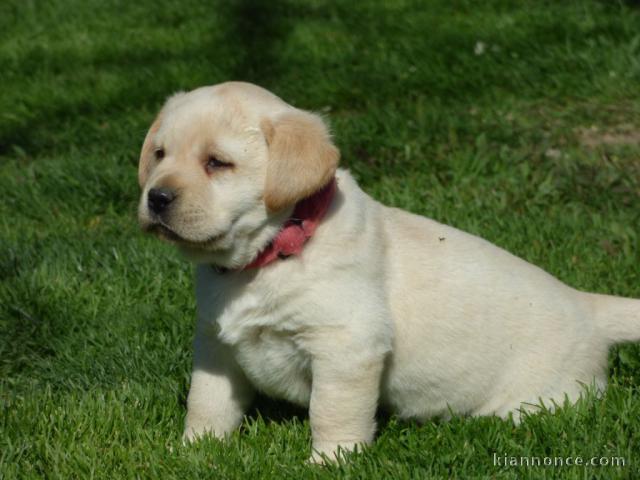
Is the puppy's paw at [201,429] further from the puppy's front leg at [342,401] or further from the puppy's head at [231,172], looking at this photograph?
the puppy's head at [231,172]

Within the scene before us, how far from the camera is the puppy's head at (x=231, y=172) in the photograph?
114 inches

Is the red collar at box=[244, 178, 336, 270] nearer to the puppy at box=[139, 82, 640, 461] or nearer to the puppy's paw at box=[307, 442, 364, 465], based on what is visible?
the puppy at box=[139, 82, 640, 461]

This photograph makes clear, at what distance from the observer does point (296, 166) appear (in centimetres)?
290

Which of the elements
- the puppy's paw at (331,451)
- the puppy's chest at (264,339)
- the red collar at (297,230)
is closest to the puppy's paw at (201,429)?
the puppy's chest at (264,339)

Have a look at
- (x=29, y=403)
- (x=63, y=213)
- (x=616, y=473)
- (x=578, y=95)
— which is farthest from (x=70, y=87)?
(x=616, y=473)

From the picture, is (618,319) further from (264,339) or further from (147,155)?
(147,155)

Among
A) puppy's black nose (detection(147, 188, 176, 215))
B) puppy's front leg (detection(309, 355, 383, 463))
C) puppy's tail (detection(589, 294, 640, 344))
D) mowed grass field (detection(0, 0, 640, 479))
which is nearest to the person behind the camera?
puppy's black nose (detection(147, 188, 176, 215))

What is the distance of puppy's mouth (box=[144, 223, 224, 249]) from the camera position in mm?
2936

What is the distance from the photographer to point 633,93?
604cm

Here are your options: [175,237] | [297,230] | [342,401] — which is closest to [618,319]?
[342,401]

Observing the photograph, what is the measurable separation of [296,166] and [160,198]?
0.40 metres

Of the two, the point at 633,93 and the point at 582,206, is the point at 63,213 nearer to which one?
the point at 582,206

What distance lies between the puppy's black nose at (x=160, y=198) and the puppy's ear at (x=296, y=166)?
0.28 metres

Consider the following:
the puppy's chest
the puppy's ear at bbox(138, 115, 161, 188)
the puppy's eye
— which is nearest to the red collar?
the puppy's chest
